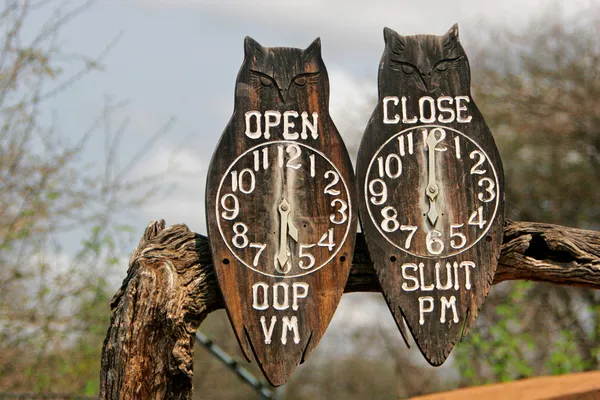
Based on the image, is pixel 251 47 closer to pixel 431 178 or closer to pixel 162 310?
pixel 431 178

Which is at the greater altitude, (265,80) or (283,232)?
(265,80)

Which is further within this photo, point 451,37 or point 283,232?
point 451,37

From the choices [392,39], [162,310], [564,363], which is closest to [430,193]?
[392,39]

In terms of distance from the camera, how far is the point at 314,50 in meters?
2.57

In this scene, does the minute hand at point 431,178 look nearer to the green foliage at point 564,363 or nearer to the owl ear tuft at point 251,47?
the owl ear tuft at point 251,47

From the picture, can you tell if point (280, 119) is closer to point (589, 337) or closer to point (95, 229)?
point (95, 229)

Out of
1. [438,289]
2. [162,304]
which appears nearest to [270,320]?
[162,304]

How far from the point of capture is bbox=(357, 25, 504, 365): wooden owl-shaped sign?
8.24ft

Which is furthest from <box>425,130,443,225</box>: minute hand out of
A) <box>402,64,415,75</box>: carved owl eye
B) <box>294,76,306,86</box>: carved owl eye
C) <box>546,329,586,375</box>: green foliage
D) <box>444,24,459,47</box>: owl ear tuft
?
<box>546,329,586,375</box>: green foliage

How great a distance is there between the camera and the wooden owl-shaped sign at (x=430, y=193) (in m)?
2.51

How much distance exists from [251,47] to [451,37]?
70 centimetres

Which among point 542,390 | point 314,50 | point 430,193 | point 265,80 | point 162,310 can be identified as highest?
point 314,50

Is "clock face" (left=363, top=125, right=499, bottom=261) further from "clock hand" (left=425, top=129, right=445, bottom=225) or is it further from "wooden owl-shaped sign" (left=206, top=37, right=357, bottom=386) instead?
"wooden owl-shaped sign" (left=206, top=37, right=357, bottom=386)

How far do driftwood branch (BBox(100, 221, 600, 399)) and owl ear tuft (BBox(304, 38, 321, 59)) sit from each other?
0.61 metres
